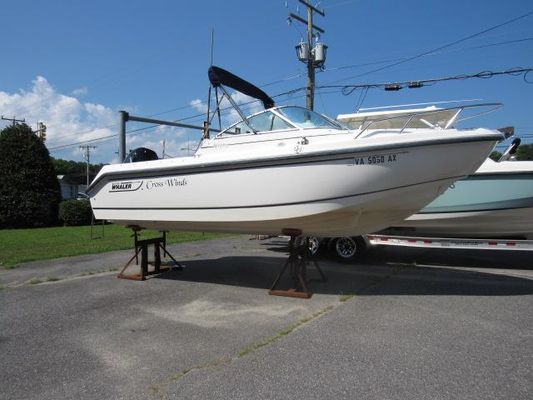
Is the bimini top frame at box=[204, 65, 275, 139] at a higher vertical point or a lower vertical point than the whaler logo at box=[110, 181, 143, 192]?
higher

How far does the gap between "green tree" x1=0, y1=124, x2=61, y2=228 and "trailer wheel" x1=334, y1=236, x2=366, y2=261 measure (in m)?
17.7

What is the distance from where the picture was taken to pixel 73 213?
71.6ft

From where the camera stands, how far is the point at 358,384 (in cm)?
325

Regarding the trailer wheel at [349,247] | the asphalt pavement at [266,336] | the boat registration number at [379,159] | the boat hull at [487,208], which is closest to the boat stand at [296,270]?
the asphalt pavement at [266,336]

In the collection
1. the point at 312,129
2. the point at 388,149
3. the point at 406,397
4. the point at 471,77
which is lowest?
the point at 406,397

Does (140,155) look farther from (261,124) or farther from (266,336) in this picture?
(266,336)

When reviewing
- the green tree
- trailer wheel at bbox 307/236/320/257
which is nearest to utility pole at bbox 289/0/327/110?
trailer wheel at bbox 307/236/320/257

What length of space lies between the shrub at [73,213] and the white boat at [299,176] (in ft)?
53.3

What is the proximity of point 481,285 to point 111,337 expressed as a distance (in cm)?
493

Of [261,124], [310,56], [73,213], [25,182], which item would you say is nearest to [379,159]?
[261,124]

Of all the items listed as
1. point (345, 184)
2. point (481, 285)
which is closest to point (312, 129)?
point (345, 184)

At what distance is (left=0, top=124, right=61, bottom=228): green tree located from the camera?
21.3 metres

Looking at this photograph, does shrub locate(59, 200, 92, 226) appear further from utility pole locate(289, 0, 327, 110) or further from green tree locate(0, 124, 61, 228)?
utility pole locate(289, 0, 327, 110)

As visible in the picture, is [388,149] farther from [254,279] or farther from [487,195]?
[487,195]
